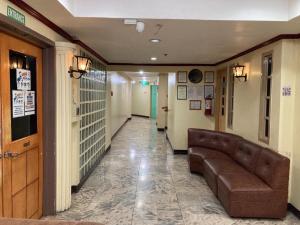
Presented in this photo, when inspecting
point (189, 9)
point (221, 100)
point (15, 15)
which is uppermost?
point (189, 9)

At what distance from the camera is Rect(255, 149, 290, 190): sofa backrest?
298cm

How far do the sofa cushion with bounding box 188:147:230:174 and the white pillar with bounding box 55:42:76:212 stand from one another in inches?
94.3

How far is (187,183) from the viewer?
173 inches

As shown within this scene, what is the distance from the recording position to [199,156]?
4730 millimetres

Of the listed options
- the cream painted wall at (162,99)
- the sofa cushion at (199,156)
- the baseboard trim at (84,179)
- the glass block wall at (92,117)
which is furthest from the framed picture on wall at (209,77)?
the cream painted wall at (162,99)

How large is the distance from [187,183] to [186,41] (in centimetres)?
229

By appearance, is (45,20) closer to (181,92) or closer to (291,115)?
(291,115)

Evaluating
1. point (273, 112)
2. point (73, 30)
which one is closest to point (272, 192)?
point (273, 112)

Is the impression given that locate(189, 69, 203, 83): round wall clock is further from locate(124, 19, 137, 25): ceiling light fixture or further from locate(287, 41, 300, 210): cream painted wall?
locate(124, 19, 137, 25): ceiling light fixture

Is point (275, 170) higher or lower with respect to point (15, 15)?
lower

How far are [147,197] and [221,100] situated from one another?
3.37 meters

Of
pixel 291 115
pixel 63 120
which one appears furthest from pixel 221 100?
pixel 63 120

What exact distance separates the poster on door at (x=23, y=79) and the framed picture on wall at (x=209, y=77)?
4535 millimetres

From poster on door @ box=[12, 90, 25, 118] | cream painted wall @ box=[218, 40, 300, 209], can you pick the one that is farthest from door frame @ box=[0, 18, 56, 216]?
cream painted wall @ box=[218, 40, 300, 209]
